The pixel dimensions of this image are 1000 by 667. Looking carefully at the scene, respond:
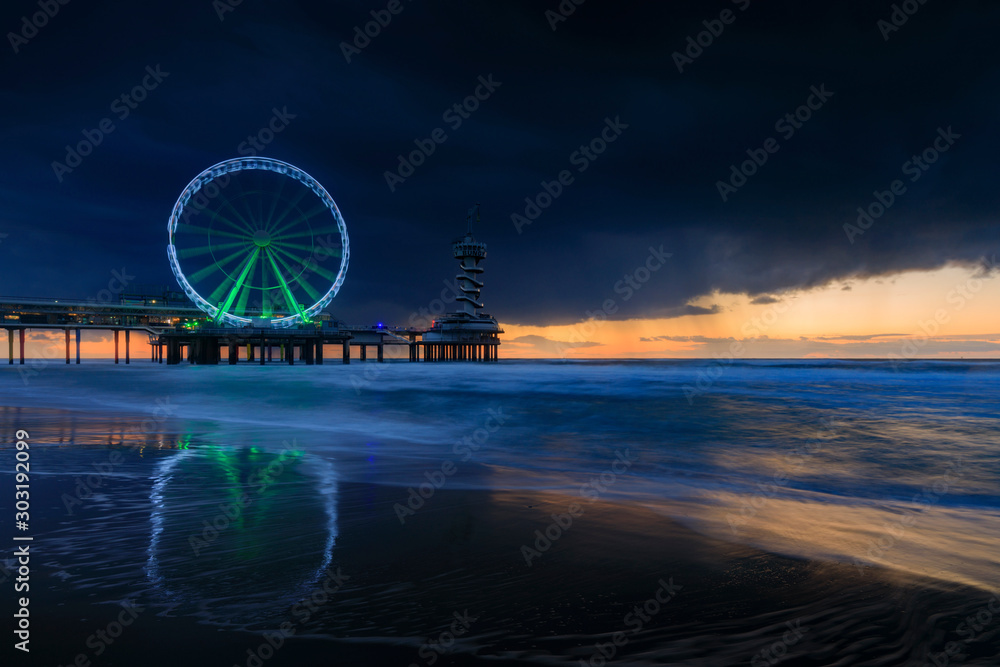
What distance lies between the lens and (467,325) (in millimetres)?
113125

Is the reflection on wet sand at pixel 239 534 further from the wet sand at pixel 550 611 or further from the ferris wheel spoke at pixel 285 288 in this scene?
the ferris wheel spoke at pixel 285 288

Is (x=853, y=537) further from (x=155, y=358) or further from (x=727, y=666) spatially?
(x=155, y=358)

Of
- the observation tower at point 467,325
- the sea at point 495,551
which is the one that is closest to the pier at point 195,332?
the observation tower at point 467,325

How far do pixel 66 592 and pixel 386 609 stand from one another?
2569 millimetres

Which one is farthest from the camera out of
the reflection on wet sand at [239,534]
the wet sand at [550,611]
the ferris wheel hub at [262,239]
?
the ferris wheel hub at [262,239]

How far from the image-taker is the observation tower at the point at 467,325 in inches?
4459

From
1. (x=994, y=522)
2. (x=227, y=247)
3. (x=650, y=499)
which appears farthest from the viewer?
(x=227, y=247)

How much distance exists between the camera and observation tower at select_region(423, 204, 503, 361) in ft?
372

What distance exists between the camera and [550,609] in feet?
13.7

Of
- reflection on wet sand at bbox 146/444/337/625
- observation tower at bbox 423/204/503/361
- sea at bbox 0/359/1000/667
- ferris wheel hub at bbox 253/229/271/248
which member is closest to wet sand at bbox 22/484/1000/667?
sea at bbox 0/359/1000/667

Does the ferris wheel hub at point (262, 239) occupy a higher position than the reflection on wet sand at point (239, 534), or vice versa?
the ferris wheel hub at point (262, 239)

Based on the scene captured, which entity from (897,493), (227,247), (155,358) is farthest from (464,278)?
(897,493)

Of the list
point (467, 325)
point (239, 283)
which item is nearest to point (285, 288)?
point (239, 283)

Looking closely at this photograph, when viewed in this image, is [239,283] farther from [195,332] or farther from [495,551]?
[495,551]
